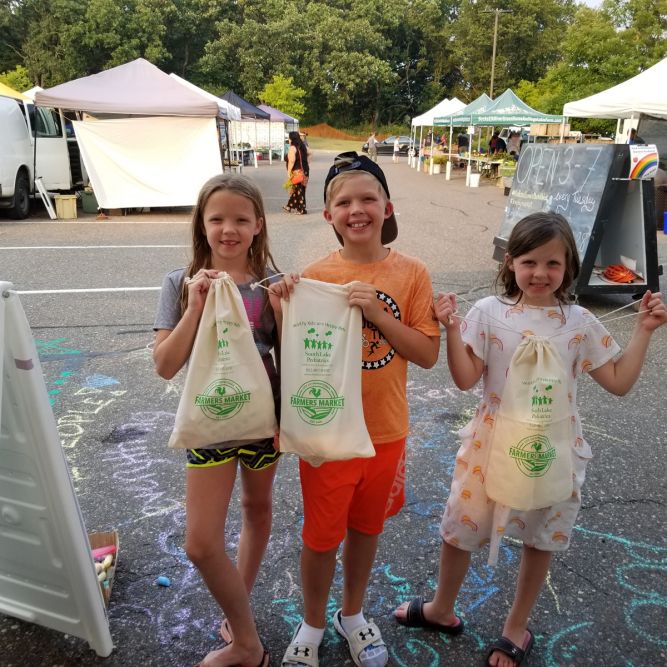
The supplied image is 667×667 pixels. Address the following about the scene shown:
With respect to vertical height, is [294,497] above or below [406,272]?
below

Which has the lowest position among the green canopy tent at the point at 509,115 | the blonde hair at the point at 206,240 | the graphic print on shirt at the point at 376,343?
the graphic print on shirt at the point at 376,343

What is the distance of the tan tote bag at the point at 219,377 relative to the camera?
1647mm

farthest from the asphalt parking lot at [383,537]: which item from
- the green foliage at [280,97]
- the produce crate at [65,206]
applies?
the green foliage at [280,97]

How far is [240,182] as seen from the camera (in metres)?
1.88

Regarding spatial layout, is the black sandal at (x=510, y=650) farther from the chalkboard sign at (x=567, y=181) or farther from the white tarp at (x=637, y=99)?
the white tarp at (x=637, y=99)

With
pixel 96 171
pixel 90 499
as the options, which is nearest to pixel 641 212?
pixel 90 499

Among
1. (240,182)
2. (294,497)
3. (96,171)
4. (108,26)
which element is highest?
(108,26)

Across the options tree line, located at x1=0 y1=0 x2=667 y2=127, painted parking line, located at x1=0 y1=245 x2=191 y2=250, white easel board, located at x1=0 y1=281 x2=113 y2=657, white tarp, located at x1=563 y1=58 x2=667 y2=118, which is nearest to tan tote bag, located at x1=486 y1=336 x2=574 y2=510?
white easel board, located at x1=0 y1=281 x2=113 y2=657

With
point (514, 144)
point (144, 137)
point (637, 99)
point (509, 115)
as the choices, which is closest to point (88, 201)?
point (144, 137)

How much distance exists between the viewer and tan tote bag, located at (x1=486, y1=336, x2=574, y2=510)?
67.1 inches

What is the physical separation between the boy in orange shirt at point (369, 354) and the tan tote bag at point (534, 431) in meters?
0.26

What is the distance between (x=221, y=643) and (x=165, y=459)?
129 centimetres

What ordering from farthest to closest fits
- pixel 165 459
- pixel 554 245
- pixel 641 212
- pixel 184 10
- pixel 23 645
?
pixel 184 10 < pixel 641 212 < pixel 165 459 < pixel 23 645 < pixel 554 245

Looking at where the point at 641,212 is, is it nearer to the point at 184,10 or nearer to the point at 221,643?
the point at 221,643
